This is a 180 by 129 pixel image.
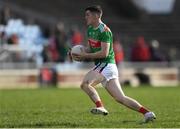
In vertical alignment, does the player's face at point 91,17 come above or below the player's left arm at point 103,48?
above

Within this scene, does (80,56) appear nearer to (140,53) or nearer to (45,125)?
(45,125)

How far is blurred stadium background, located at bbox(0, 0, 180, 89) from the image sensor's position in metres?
31.2

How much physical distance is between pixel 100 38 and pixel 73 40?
64.5ft

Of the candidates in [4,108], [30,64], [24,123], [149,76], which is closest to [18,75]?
[30,64]

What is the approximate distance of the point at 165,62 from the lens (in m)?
34.8

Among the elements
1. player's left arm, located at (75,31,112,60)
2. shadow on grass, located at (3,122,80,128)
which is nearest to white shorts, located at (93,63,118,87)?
player's left arm, located at (75,31,112,60)

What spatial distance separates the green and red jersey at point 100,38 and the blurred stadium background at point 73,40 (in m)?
16.9

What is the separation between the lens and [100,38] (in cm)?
1311

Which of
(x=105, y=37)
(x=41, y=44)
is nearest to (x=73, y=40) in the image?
(x=41, y=44)

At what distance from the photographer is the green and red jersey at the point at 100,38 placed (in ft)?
42.9

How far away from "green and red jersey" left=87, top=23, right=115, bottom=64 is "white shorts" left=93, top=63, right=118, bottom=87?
0.24 feet

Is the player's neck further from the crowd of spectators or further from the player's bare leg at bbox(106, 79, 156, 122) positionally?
the crowd of spectators

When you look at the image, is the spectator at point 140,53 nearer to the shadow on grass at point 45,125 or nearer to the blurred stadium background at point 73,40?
the blurred stadium background at point 73,40

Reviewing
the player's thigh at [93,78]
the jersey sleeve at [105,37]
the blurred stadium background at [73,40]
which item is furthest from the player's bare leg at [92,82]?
the blurred stadium background at [73,40]
